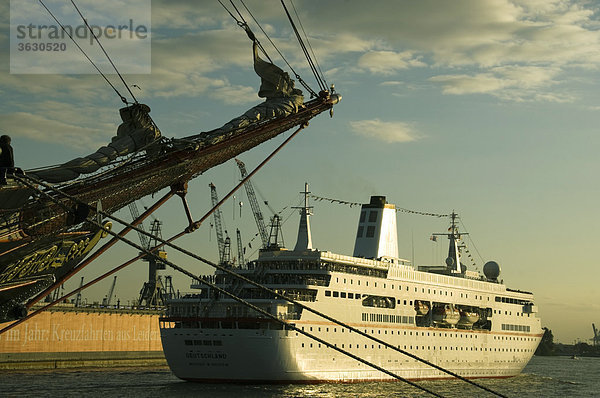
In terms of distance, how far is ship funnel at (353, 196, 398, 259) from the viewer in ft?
215

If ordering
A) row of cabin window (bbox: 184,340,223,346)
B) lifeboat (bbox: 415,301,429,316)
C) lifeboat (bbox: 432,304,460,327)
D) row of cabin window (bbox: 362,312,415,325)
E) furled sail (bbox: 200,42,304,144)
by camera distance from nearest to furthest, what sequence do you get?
furled sail (bbox: 200,42,304,144) < row of cabin window (bbox: 184,340,223,346) < row of cabin window (bbox: 362,312,415,325) < lifeboat (bbox: 415,301,429,316) < lifeboat (bbox: 432,304,460,327)

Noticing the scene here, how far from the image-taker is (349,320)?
5125cm

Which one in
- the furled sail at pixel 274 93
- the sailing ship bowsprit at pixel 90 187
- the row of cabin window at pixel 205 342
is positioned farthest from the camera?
the row of cabin window at pixel 205 342

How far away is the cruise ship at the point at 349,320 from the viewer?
4553 cm

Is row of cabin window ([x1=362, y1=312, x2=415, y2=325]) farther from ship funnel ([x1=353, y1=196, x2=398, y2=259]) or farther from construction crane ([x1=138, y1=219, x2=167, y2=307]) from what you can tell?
construction crane ([x1=138, y1=219, x2=167, y2=307])

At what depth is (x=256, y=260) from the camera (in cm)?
5338

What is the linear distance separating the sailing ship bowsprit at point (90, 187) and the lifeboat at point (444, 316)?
132ft

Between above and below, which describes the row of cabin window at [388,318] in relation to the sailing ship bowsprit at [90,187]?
below

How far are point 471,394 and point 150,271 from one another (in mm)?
58656

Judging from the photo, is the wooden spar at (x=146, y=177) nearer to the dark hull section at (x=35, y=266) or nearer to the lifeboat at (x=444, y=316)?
the dark hull section at (x=35, y=266)

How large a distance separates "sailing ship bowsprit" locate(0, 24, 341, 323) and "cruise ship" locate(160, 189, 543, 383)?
21.2m

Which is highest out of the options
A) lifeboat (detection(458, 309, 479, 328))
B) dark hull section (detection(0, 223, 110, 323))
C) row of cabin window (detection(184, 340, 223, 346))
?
dark hull section (detection(0, 223, 110, 323))

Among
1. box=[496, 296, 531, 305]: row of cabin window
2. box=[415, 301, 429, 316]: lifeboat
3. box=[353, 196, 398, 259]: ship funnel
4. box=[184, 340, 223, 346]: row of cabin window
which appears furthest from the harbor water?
box=[353, 196, 398, 259]: ship funnel

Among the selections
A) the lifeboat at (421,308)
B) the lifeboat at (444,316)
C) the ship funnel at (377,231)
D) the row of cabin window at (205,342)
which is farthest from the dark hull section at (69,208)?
the ship funnel at (377,231)
